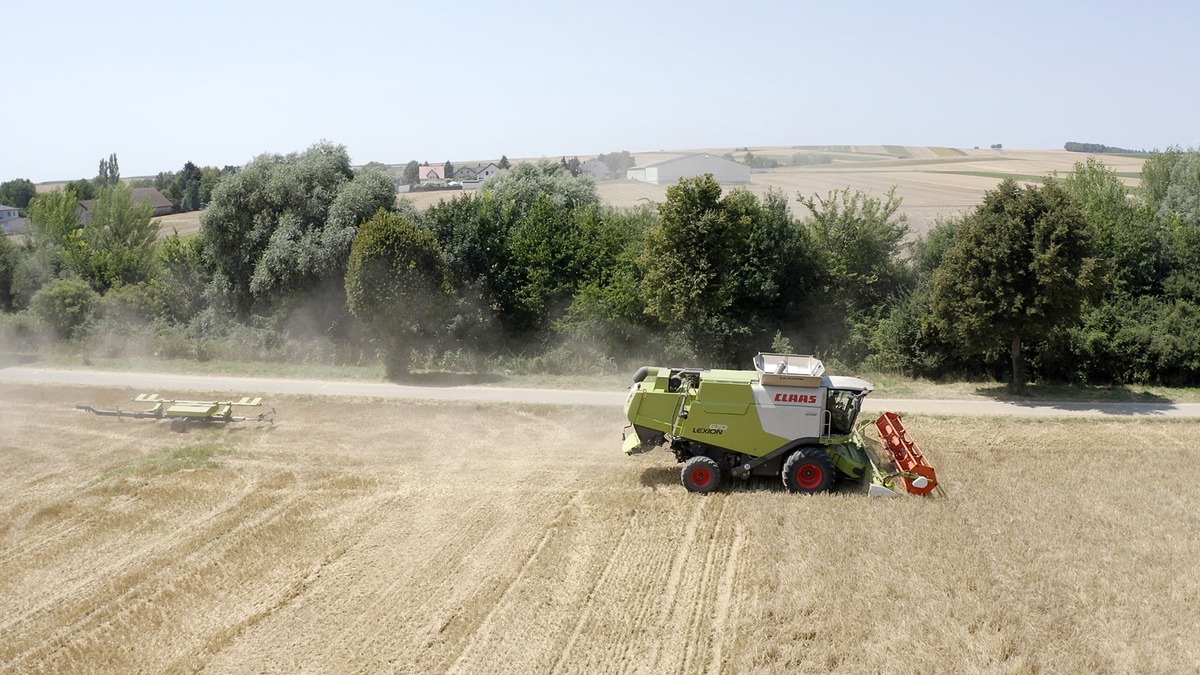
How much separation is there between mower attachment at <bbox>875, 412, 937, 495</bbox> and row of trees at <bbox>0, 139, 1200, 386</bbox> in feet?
24.5

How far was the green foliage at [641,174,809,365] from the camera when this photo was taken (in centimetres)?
2650

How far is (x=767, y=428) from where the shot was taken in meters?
15.7

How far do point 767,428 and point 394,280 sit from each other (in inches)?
548

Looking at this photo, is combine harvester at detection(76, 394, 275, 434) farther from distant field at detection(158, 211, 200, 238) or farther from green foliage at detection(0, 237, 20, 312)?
distant field at detection(158, 211, 200, 238)

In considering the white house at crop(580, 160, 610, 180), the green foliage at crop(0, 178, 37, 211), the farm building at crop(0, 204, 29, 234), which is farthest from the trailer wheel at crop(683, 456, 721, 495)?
the green foliage at crop(0, 178, 37, 211)

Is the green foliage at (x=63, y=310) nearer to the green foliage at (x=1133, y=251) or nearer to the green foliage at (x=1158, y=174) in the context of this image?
the green foliage at (x=1133, y=251)

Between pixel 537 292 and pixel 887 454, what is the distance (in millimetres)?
15976

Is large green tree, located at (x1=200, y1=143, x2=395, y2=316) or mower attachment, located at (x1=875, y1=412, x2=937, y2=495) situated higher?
large green tree, located at (x1=200, y1=143, x2=395, y2=316)

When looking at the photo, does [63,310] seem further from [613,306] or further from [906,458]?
[906,458]

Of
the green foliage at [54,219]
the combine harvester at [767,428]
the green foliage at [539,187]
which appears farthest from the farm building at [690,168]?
the combine harvester at [767,428]

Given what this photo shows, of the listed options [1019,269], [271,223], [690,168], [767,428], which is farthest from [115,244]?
[1019,269]

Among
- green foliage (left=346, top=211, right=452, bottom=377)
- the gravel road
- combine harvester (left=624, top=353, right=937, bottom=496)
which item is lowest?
the gravel road

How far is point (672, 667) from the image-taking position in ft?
34.2

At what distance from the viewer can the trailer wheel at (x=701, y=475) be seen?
15891 mm
